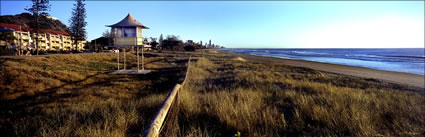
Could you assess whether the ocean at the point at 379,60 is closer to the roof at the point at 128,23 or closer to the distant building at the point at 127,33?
the distant building at the point at 127,33

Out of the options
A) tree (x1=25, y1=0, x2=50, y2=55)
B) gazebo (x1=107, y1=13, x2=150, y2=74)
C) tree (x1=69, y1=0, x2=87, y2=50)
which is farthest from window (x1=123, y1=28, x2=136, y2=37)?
tree (x1=69, y1=0, x2=87, y2=50)

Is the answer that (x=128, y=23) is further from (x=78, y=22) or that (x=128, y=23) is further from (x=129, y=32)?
(x=78, y=22)

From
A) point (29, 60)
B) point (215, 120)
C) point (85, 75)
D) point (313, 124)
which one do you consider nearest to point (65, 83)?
point (85, 75)

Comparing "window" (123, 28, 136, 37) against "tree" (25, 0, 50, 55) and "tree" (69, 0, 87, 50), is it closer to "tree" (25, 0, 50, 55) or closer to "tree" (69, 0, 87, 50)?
"tree" (25, 0, 50, 55)

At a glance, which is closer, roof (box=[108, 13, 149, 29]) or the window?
roof (box=[108, 13, 149, 29])

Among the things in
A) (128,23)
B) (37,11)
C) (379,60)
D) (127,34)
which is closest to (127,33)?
(127,34)

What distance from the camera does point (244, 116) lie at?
3.44 meters

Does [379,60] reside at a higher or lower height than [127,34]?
lower

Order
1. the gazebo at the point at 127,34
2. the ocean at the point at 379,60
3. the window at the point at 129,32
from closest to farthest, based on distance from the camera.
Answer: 1. the gazebo at the point at 127,34
2. the window at the point at 129,32
3. the ocean at the point at 379,60

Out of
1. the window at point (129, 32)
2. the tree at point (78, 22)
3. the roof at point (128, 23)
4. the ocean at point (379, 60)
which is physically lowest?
the ocean at point (379, 60)

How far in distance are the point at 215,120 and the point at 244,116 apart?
0.63 metres

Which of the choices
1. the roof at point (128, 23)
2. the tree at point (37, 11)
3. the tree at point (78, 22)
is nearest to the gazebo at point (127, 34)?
the roof at point (128, 23)

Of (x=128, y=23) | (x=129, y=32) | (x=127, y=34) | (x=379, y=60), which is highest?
(x=128, y=23)

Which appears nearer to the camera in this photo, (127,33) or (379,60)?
(127,33)
